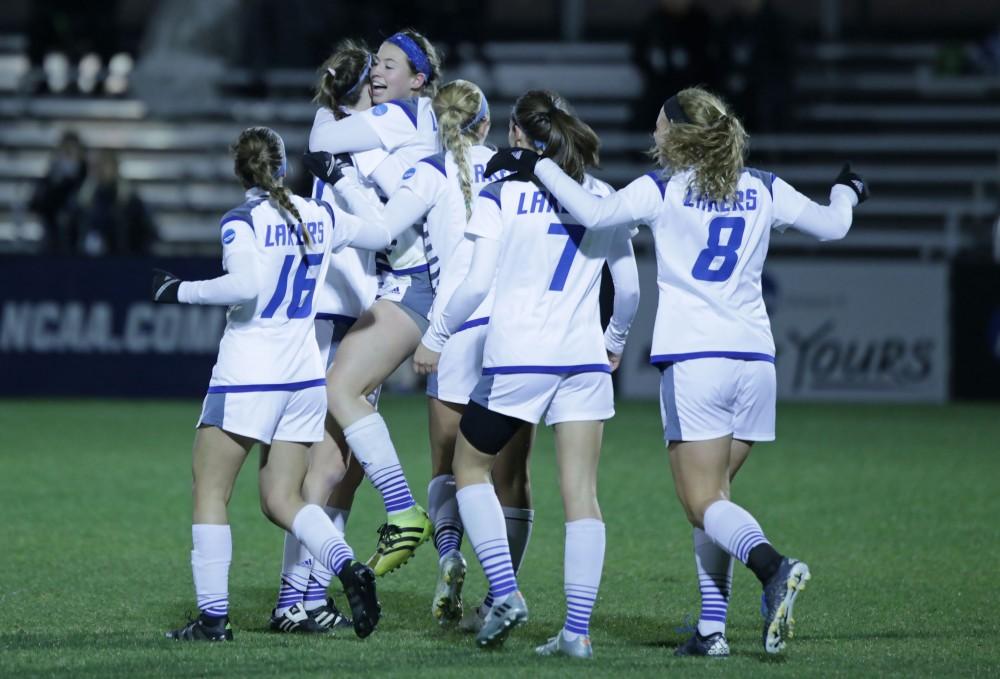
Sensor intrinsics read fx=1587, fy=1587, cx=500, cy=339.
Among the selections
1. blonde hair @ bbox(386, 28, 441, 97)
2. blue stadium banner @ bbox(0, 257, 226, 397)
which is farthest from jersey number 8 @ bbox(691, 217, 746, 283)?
blue stadium banner @ bbox(0, 257, 226, 397)

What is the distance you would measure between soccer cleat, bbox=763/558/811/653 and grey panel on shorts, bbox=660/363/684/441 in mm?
622

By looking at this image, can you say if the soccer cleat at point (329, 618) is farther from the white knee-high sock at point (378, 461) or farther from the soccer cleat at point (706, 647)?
the soccer cleat at point (706, 647)

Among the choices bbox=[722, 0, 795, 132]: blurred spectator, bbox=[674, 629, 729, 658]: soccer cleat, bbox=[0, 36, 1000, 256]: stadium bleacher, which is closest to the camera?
bbox=[674, 629, 729, 658]: soccer cleat

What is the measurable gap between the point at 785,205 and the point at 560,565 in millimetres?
2706

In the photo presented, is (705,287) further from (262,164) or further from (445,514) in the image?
(262,164)

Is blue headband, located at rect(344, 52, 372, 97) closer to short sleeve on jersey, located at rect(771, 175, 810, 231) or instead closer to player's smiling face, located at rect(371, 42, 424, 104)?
player's smiling face, located at rect(371, 42, 424, 104)

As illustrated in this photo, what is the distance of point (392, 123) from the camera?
21.7ft

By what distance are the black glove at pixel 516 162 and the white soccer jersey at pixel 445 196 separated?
2.14 ft

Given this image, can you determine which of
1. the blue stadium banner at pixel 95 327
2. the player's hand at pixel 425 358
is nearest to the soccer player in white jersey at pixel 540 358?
the player's hand at pixel 425 358

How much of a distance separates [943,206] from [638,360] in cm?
503

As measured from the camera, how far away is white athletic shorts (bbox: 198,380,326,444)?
577 cm

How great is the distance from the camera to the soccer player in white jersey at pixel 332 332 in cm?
630

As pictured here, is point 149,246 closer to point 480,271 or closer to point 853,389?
point 853,389

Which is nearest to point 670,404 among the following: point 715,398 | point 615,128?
point 715,398
